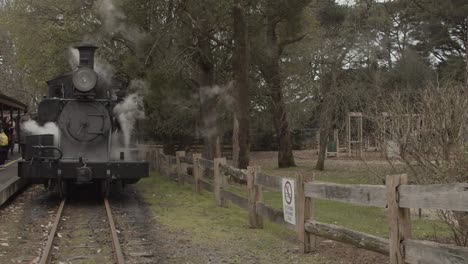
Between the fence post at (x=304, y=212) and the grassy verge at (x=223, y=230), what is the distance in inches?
7.2

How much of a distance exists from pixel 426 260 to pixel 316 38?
2132 centimetres

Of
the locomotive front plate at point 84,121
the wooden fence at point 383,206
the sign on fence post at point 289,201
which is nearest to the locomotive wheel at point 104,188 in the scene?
the locomotive front plate at point 84,121

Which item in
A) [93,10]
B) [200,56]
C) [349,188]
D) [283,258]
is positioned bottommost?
[283,258]

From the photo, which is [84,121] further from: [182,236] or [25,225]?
[182,236]

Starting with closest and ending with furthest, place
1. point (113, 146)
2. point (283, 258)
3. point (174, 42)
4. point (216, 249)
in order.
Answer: point (283, 258) < point (216, 249) < point (113, 146) < point (174, 42)

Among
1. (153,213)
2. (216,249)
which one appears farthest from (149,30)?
(216,249)

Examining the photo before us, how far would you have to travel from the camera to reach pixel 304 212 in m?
7.71

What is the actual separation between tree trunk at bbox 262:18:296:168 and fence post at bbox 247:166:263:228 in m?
12.1

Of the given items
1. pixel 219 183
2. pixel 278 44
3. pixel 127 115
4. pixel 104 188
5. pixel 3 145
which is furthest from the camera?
pixel 278 44

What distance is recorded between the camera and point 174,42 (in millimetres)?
19250

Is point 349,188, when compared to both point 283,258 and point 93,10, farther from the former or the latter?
point 93,10

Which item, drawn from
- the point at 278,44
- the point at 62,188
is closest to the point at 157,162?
the point at 278,44

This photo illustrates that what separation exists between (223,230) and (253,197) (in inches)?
29.4

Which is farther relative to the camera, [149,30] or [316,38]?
[316,38]
